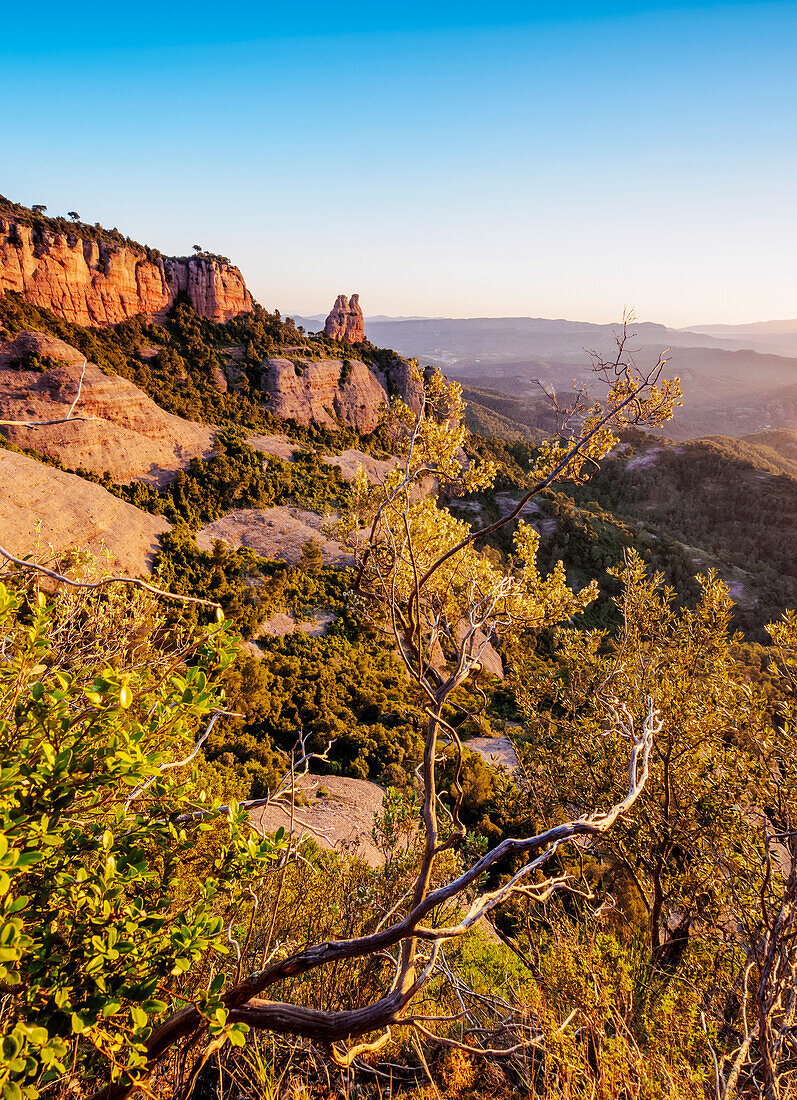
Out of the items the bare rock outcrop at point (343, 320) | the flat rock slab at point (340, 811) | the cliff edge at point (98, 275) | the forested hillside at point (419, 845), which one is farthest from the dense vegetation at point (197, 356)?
the forested hillside at point (419, 845)

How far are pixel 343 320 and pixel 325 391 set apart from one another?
19.4m

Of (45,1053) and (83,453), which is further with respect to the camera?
(83,453)

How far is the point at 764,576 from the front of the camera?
51.5 m

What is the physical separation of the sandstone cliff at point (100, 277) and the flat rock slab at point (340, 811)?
43.1m

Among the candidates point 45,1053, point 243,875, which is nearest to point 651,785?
point 243,875

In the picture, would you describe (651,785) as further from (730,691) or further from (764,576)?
(764,576)

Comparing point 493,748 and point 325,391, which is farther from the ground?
point 325,391

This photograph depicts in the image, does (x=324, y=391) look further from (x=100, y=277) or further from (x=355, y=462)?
(x=100, y=277)

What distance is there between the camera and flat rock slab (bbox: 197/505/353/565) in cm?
3158

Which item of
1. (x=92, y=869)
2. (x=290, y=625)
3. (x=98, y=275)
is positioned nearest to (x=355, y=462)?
(x=290, y=625)

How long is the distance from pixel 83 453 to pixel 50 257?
74.4 feet

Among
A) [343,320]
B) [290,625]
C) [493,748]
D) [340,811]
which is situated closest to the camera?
[340,811]

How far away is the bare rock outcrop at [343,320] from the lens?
6638 centimetres

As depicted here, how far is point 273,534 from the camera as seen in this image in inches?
1329
